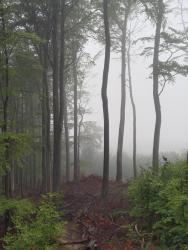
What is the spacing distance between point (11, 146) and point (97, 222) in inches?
137

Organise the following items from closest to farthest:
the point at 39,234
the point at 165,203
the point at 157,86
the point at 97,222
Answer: the point at 39,234 → the point at 165,203 → the point at 97,222 → the point at 157,86

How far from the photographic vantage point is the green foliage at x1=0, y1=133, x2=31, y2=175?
10481 mm

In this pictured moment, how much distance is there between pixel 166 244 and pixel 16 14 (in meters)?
13.3

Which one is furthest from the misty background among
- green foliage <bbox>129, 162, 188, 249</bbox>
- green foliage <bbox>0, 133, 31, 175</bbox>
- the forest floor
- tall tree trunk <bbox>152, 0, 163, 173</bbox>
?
green foliage <bbox>129, 162, 188, 249</bbox>

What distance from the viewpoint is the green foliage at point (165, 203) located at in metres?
7.89

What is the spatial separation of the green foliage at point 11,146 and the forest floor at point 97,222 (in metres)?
2.60

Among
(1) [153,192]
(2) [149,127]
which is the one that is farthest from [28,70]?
(2) [149,127]

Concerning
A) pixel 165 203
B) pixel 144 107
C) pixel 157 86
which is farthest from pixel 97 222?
pixel 144 107

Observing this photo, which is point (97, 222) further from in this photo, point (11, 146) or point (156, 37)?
point (156, 37)

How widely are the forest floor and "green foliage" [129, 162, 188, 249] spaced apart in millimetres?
618

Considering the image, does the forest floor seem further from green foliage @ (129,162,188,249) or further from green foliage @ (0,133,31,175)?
green foliage @ (0,133,31,175)

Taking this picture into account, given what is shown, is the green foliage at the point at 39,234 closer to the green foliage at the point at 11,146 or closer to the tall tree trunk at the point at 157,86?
the green foliage at the point at 11,146

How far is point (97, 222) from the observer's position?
11969 mm

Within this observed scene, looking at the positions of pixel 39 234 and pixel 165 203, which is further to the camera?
pixel 165 203
